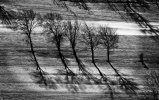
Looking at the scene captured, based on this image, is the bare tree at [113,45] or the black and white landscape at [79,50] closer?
the black and white landscape at [79,50]

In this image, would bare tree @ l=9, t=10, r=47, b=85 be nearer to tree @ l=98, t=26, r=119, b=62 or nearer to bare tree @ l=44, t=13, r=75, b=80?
bare tree @ l=44, t=13, r=75, b=80

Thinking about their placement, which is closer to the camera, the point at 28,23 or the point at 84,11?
the point at 28,23

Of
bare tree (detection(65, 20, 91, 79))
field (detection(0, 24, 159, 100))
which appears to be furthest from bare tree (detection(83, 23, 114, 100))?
bare tree (detection(65, 20, 91, 79))

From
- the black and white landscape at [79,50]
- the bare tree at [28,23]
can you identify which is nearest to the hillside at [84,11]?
the black and white landscape at [79,50]

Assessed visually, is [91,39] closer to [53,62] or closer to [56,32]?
[56,32]

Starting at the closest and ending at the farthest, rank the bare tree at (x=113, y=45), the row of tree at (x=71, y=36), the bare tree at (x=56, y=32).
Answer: the bare tree at (x=113, y=45) → the row of tree at (x=71, y=36) → the bare tree at (x=56, y=32)

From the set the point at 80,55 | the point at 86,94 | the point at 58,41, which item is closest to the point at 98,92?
the point at 86,94

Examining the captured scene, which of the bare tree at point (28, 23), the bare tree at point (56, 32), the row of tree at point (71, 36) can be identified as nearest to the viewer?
the row of tree at point (71, 36)

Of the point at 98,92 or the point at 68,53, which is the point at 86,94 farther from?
the point at 68,53

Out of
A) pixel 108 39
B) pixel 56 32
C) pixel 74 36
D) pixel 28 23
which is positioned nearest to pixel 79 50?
pixel 74 36

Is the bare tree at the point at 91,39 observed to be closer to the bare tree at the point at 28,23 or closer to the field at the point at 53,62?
the field at the point at 53,62

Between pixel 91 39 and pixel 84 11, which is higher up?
pixel 84 11
